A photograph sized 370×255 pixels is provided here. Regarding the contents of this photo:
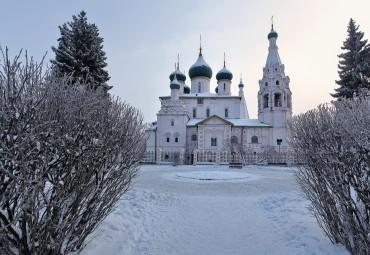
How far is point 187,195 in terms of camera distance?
807 cm

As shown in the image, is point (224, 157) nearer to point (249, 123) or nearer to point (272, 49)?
point (249, 123)

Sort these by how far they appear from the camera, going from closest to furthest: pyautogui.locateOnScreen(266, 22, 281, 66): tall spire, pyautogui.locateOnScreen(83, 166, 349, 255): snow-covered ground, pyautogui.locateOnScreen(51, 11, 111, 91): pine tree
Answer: pyautogui.locateOnScreen(83, 166, 349, 255): snow-covered ground < pyautogui.locateOnScreen(51, 11, 111, 91): pine tree < pyautogui.locateOnScreen(266, 22, 281, 66): tall spire

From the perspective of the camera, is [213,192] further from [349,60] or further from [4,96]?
[349,60]

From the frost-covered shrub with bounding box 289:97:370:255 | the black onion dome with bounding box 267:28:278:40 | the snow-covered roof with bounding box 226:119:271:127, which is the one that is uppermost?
the black onion dome with bounding box 267:28:278:40

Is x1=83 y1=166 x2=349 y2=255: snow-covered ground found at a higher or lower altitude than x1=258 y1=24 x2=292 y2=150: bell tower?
lower

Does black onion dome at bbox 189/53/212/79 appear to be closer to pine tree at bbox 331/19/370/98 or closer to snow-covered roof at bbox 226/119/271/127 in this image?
snow-covered roof at bbox 226/119/271/127

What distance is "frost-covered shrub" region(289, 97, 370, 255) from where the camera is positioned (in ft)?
9.62

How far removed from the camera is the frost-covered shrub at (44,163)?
2193 mm

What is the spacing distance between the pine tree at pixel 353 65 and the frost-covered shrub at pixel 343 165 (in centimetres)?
1737

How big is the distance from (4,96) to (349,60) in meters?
23.8

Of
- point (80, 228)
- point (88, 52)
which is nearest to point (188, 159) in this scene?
point (88, 52)

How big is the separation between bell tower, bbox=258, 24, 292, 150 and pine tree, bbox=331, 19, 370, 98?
543 inches

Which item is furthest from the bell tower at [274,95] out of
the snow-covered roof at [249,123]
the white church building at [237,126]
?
the snow-covered roof at [249,123]

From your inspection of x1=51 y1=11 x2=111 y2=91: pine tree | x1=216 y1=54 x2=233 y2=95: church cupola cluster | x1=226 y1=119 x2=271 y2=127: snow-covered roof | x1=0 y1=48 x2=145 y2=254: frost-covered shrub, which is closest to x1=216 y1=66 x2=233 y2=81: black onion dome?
x1=216 y1=54 x2=233 y2=95: church cupola cluster
